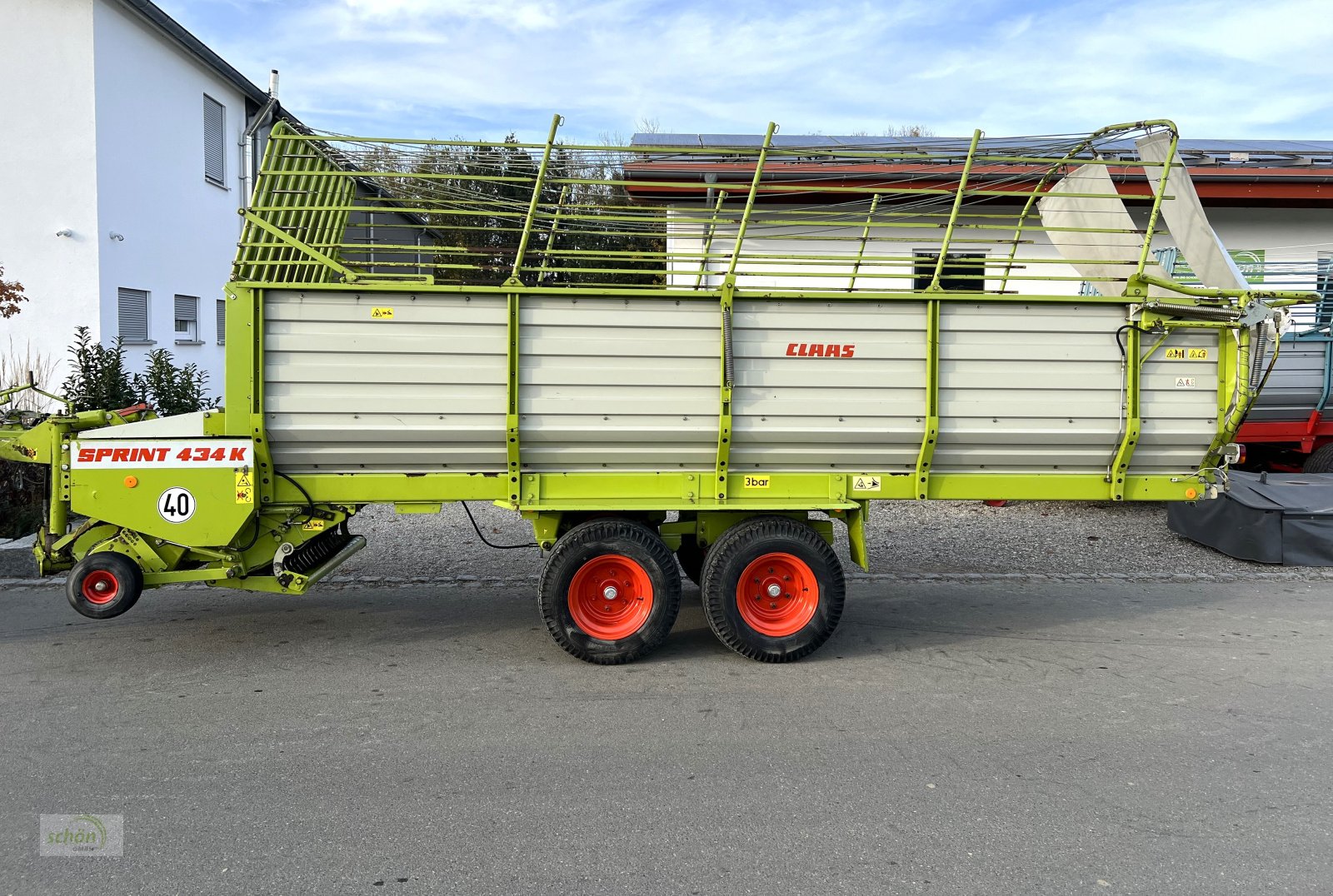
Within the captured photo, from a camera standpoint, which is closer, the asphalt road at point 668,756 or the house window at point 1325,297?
the asphalt road at point 668,756

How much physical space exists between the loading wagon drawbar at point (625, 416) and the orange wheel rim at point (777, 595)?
2 cm

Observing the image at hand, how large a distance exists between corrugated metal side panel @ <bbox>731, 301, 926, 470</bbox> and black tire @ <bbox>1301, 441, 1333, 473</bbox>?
771 centimetres

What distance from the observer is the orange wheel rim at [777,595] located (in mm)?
5832

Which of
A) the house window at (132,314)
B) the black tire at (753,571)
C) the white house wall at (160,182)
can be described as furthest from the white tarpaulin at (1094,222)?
the house window at (132,314)

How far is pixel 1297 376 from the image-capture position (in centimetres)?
1073

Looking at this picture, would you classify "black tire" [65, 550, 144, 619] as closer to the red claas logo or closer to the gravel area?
the gravel area

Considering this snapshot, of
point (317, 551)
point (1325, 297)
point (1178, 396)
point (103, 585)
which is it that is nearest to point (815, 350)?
point (1178, 396)

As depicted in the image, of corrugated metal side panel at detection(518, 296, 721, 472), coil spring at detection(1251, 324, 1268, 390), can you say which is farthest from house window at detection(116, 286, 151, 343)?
coil spring at detection(1251, 324, 1268, 390)

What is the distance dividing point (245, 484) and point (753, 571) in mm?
2914

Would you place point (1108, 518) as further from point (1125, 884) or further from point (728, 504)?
point (1125, 884)

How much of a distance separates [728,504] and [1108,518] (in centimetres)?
667

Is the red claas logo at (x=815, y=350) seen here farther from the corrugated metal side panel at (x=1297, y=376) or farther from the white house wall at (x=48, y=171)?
the white house wall at (x=48, y=171)

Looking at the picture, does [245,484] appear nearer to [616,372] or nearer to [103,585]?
[103,585]

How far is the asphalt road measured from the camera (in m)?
3.45
